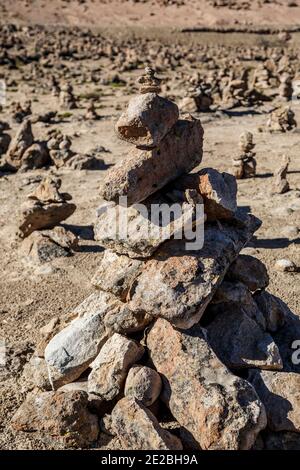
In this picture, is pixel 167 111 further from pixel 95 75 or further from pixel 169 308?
pixel 95 75

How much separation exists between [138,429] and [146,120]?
4.31 m

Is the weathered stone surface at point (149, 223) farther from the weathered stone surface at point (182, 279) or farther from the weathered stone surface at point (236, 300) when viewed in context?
the weathered stone surface at point (236, 300)

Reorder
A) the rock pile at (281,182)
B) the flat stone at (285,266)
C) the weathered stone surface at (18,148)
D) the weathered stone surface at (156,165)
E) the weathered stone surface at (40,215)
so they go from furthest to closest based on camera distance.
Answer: the weathered stone surface at (18,148), the rock pile at (281,182), the weathered stone surface at (40,215), the flat stone at (285,266), the weathered stone surface at (156,165)

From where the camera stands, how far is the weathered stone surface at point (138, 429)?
24.0 ft

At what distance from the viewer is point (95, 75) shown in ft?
145

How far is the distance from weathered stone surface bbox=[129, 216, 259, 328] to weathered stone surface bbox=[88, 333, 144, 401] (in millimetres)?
594

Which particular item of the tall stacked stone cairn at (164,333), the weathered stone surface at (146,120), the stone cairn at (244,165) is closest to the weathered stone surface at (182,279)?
the tall stacked stone cairn at (164,333)

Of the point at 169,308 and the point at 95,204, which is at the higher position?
the point at 169,308

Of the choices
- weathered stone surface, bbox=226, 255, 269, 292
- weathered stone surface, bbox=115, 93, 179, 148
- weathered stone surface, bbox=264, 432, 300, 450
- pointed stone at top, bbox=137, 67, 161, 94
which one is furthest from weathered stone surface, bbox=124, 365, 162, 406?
pointed stone at top, bbox=137, 67, 161, 94

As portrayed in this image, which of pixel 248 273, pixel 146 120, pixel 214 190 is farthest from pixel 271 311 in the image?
pixel 146 120

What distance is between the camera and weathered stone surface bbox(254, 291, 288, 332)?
31.2ft

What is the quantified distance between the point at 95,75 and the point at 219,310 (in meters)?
38.5

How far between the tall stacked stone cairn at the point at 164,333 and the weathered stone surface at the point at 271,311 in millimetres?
346
